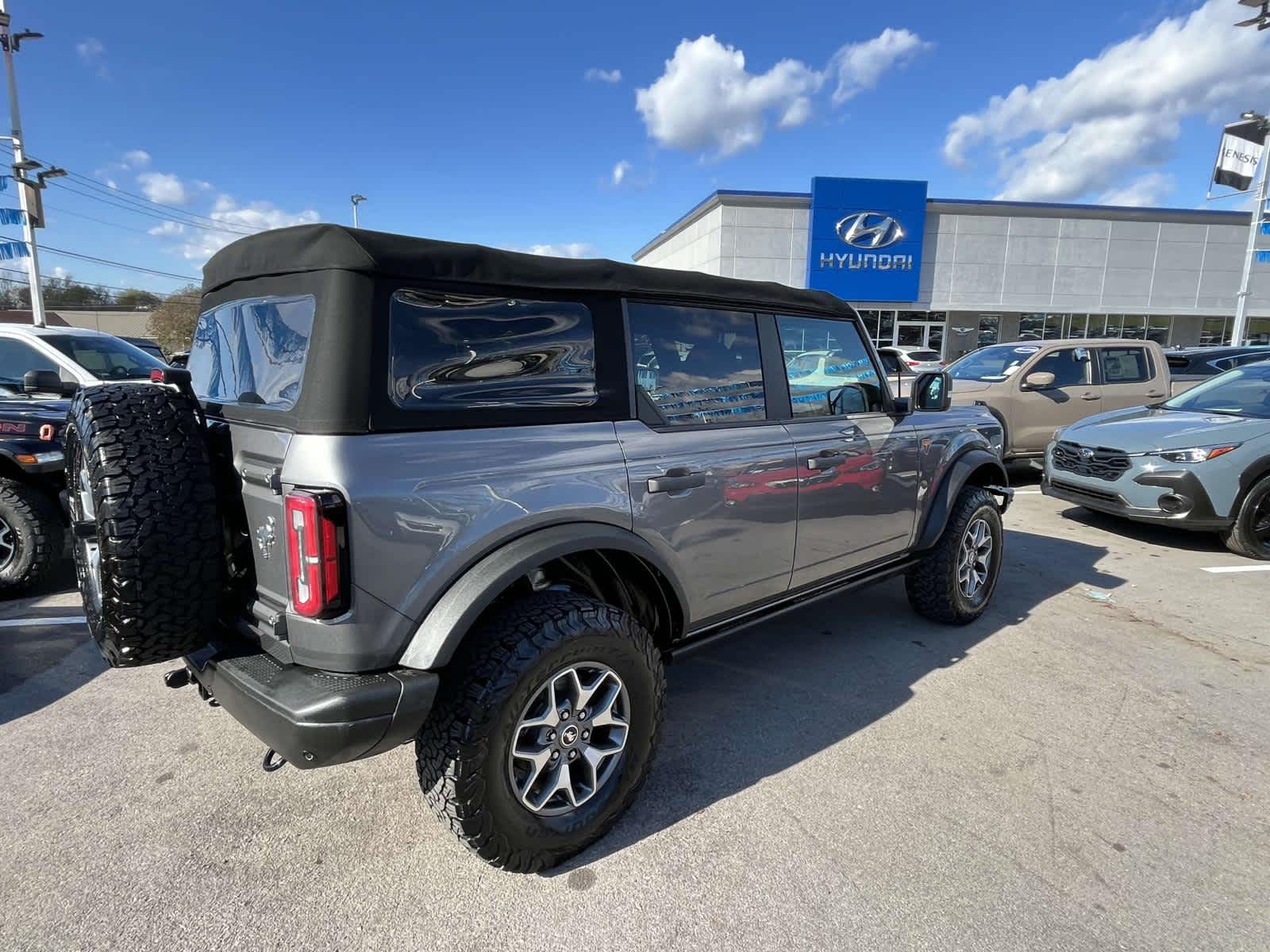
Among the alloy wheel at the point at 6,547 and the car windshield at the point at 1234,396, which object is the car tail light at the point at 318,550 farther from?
the car windshield at the point at 1234,396

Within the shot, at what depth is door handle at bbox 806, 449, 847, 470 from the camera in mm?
3186

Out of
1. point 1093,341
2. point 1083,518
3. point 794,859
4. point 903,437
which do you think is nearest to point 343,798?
point 794,859

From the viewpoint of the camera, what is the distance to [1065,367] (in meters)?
8.95

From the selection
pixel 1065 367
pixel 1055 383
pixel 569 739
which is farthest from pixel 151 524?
pixel 1065 367

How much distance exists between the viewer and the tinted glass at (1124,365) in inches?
356

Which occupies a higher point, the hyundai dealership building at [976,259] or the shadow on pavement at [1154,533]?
the hyundai dealership building at [976,259]

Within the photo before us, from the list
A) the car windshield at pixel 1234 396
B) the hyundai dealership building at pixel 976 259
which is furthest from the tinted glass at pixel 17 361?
the hyundai dealership building at pixel 976 259

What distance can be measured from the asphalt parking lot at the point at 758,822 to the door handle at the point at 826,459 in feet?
3.77

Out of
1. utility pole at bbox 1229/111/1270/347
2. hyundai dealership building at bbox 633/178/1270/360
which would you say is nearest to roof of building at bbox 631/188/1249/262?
hyundai dealership building at bbox 633/178/1270/360

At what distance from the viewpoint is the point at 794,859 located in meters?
2.31

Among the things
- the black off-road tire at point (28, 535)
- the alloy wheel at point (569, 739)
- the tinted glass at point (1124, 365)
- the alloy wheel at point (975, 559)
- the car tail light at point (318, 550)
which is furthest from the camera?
the tinted glass at point (1124, 365)

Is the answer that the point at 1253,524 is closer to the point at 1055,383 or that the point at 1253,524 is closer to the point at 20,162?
the point at 1055,383

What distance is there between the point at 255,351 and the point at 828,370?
2.58 m

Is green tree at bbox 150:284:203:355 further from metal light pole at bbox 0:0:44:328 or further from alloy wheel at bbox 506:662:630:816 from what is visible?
alloy wheel at bbox 506:662:630:816
